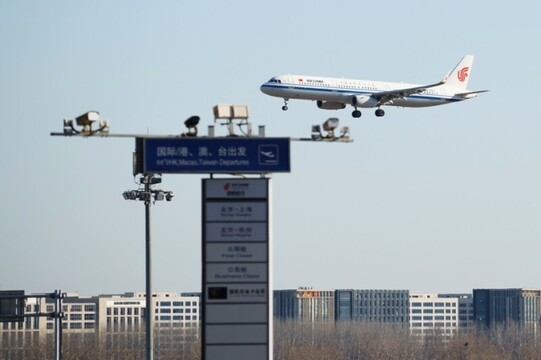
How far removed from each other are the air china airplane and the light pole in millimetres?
41555

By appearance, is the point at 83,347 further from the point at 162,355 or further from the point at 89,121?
the point at 89,121

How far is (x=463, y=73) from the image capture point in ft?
445

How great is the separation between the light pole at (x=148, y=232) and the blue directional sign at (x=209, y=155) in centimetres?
1530

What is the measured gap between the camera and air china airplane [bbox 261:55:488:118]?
107750 millimetres

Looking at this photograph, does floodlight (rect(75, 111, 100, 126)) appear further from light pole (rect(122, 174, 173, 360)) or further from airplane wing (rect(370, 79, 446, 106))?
airplane wing (rect(370, 79, 446, 106))

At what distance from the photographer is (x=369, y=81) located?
11306cm

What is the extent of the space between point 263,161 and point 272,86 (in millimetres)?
69885

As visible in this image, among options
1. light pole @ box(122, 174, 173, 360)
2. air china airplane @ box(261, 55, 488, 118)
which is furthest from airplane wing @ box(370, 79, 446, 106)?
light pole @ box(122, 174, 173, 360)

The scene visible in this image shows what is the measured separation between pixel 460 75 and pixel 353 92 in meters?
27.7

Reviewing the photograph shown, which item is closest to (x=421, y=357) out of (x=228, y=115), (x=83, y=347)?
(x=83, y=347)

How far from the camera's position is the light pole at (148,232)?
Result: 55834mm

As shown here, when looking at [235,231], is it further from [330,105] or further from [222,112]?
[330,105]

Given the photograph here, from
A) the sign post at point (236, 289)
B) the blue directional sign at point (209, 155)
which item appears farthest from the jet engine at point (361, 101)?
the sign post at point (236, 289)

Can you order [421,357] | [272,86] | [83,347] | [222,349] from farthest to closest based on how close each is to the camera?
[421,357]
[83,347]
[272,86]
[222,349]
